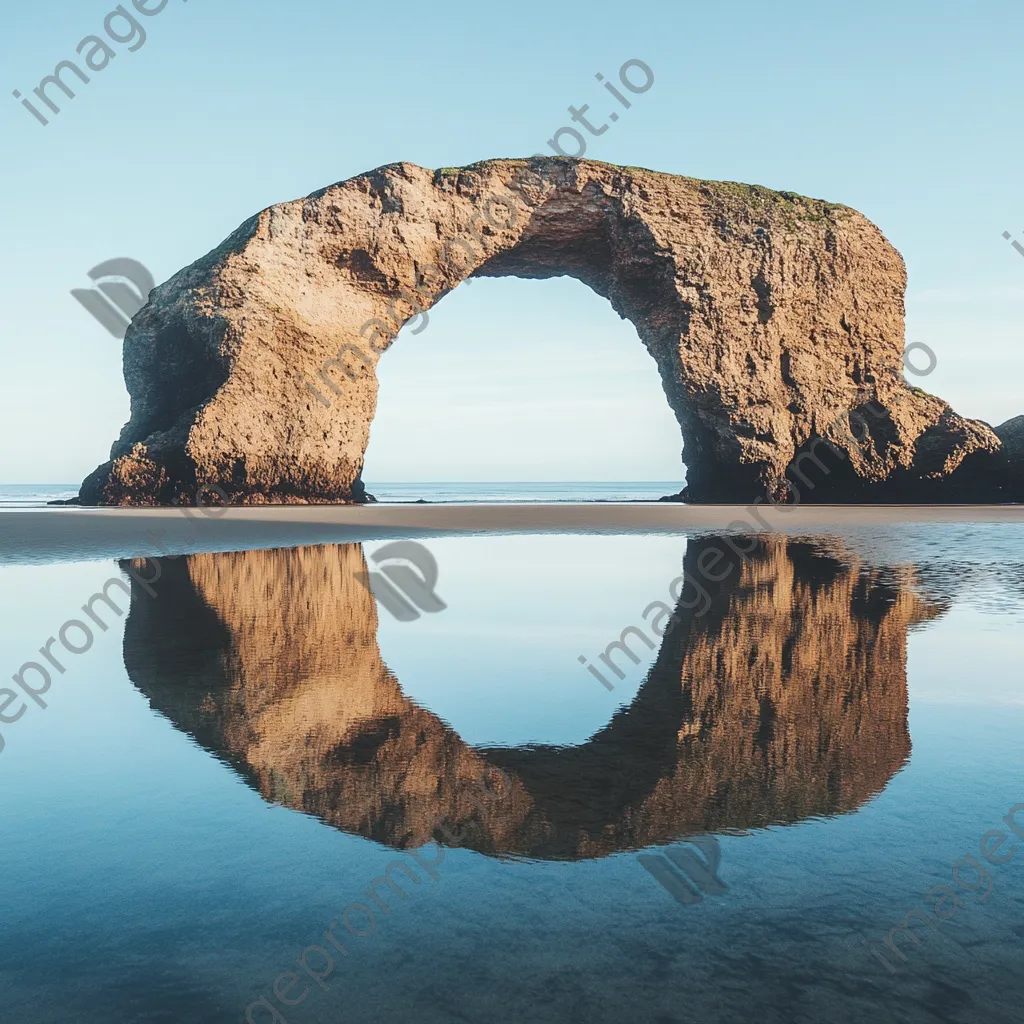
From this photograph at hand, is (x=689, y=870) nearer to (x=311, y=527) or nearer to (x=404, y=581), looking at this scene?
(x=404, y=581)

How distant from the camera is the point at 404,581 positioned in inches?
348

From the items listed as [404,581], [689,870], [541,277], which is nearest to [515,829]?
[689,870]

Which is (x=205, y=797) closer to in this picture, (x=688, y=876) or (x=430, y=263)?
(x=688, y=876)

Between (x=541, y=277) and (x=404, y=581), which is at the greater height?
(x=541, y=277)

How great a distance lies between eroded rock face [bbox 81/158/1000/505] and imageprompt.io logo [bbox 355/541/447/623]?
773 inches

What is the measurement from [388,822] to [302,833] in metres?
0.25

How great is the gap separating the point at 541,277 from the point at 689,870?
36152 millimetres

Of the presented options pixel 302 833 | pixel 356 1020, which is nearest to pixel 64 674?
pixel 302 833

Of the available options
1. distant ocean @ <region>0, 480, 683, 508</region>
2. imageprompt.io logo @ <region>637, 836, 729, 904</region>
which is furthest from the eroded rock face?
imageprompt.io logo @ <region>637, 836, 729, 904</region>

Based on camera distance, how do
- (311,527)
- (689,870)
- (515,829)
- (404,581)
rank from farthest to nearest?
(311,527) < (404,581) < (515,829) < (689,870)

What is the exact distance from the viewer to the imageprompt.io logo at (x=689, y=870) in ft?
6.63

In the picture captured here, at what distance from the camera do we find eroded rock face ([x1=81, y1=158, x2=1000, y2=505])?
99.0 ft

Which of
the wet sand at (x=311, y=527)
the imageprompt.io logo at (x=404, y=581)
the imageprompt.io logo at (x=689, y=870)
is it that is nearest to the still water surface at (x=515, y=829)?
the imageprompt.io logo at (x=689, y=870)

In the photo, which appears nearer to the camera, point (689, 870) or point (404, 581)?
point (689, 870)
